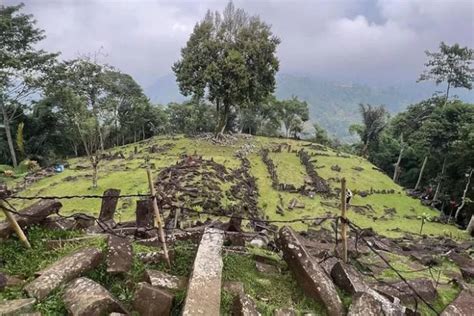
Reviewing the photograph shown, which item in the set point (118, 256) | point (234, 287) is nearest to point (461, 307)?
point (234, 287)

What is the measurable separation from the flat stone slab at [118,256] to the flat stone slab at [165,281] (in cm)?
36

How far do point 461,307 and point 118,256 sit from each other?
429 cm

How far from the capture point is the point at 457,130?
82.7 feet

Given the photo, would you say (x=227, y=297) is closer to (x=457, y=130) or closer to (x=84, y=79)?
(x=457, y=130)

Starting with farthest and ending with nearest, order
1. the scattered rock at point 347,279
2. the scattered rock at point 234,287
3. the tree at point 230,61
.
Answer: the tree at point 230,61
the scattered rock at point 347,279
the scattered rock at point 234,287

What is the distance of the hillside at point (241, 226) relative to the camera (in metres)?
4.31

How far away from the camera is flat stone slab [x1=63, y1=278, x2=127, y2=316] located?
135 inches

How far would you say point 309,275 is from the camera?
448 centimetres

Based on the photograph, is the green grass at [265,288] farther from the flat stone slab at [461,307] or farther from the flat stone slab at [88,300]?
the flat stone slab at [461,307]

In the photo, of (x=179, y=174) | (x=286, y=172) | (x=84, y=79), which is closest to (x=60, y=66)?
(x=84, y=79)

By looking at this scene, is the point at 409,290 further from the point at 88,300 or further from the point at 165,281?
the point at 88,300

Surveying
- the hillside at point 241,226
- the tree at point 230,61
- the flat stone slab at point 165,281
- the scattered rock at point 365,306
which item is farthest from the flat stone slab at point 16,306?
the tree at point 230,61

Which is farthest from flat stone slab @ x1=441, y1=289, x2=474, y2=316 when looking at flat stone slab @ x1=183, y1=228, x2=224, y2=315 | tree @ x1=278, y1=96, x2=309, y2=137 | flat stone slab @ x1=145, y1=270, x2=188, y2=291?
tree @ x1=278, y1=96, x2=309, y2=137

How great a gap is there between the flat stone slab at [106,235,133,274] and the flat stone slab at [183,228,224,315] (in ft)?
2.66
